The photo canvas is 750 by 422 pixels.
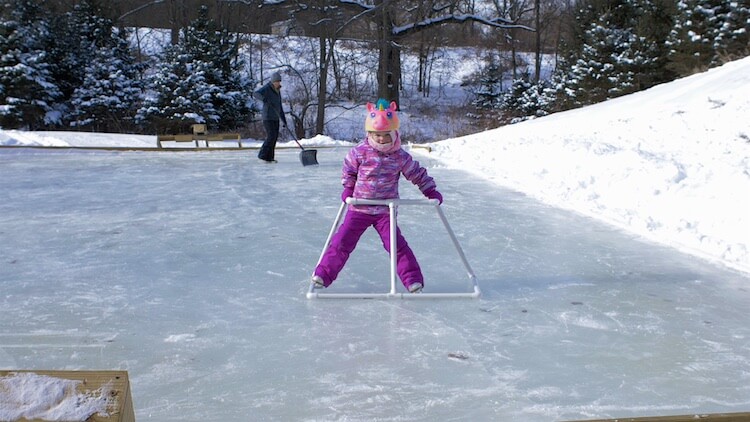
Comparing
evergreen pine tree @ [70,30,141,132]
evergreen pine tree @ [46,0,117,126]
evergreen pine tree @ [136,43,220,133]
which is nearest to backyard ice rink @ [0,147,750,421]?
evergreen pine tree @ [136,43,220,133]

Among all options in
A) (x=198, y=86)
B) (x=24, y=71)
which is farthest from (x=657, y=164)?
(x=24, y=71)

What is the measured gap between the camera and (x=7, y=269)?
390cm

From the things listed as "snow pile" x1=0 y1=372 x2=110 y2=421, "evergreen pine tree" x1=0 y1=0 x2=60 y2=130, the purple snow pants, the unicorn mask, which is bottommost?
the purple snow pants

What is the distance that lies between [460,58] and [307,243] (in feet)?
105

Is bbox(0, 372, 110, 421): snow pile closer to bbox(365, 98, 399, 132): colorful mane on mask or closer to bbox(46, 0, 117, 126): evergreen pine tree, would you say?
bbox(365, 98, 399, 132): colorful mane on mask

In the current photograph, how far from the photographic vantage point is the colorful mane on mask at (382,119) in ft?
11.0

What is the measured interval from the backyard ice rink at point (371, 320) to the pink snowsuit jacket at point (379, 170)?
1.78ft

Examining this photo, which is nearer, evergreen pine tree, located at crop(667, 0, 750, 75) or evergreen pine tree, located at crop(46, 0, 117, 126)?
evergreen pine tree, located at crop(667, 0, 750, 75)

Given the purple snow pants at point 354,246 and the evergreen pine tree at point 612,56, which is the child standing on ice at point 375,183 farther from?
the evergreen pine tree at point 612,56

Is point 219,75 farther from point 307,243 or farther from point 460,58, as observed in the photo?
point 307,243

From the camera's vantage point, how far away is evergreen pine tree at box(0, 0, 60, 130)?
19.2m

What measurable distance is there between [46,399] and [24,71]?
69.0 feet

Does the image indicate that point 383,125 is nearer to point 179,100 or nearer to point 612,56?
point 179,100

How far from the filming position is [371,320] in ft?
10.1
